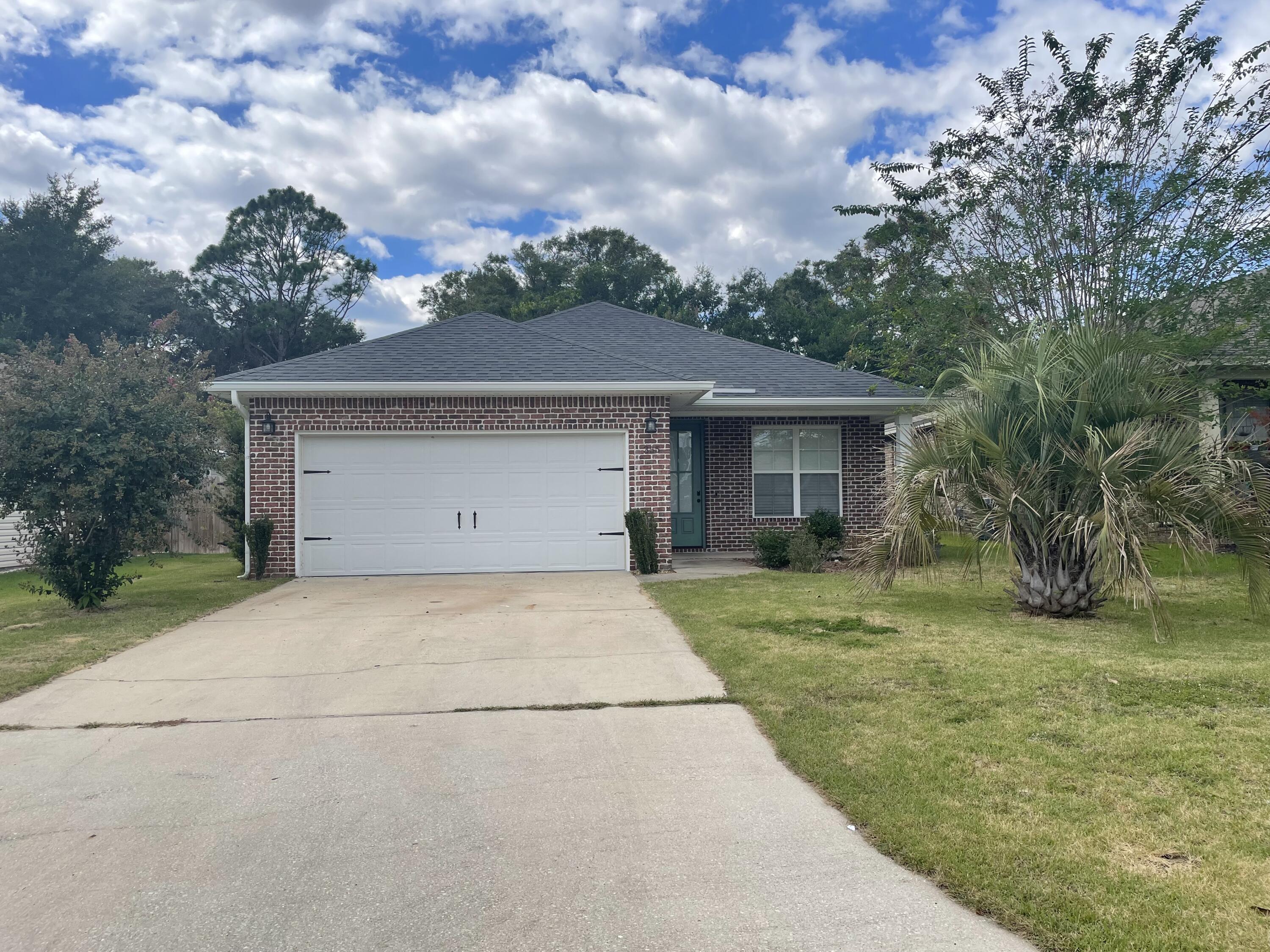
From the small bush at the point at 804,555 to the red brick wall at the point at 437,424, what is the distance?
5.87 feet

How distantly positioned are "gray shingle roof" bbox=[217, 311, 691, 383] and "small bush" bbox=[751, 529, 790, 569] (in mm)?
2761

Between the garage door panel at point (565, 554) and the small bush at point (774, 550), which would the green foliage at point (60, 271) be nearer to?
the garage door panel at point (565, 554)

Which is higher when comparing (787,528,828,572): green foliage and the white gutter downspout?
the white gutter downspout

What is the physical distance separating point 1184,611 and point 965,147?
334 inches

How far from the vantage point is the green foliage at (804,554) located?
1248cm

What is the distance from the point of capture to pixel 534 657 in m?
7.00

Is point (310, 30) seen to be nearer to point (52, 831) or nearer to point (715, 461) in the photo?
point (715, 461)

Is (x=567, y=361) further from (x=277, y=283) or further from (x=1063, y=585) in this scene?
(x=277, y=283)

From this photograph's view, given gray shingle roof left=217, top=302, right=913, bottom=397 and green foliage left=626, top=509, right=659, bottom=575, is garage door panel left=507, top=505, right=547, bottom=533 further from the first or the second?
gray shingle roof left=217, top=302, right=913, bottom=397

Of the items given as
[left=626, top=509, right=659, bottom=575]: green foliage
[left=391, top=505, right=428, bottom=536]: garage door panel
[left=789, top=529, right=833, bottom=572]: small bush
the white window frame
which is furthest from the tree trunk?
[left=391, top=505, right=428, bottom=536]: garage door panel

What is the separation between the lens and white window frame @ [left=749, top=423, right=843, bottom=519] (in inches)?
606

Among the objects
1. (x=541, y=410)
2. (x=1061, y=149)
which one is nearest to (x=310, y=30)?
(x=541, y=410)

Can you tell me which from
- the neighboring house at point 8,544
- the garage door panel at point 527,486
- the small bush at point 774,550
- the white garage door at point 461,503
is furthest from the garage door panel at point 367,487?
the neighboring house at point 8,544

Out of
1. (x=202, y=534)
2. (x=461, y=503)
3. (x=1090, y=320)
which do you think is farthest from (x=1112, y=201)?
(x=202, y=534)
